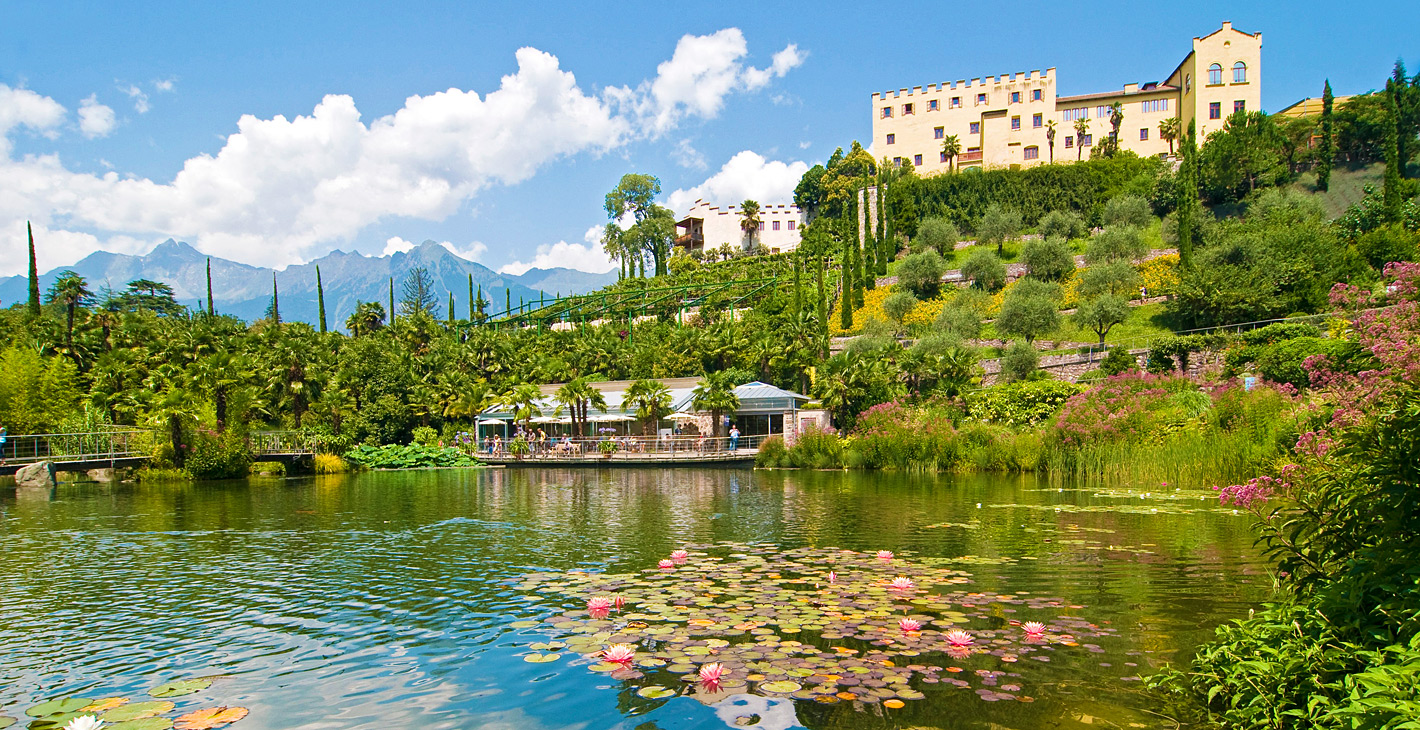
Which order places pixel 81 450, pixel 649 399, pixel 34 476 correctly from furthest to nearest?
pixel 649 399 < pixel 81 450 < pixel 34 476

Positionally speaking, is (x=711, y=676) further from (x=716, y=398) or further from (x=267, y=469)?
(x=267, y=469)

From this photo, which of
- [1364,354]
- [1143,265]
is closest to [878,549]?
[1364,354]

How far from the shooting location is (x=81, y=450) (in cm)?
3192

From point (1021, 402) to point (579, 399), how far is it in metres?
20.1

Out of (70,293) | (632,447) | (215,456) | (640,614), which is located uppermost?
(70,293)

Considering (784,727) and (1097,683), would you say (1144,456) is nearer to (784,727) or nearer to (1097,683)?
(1097,683)

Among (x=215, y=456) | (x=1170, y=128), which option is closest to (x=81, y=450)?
(x=215, y=456)

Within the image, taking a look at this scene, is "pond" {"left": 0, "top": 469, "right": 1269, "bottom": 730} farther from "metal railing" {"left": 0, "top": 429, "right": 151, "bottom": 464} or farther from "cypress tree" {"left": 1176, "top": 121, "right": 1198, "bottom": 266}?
"cypress tree" {"left": 1176, "top": 121, "right": 1198, "bottom": 266}

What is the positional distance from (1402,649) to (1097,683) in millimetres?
2477

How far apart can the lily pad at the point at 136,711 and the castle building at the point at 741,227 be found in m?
77.7

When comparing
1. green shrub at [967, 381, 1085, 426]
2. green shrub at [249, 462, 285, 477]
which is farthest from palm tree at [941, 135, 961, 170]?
green shrub at [249, 462, 285, 477]

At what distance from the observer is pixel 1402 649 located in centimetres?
391

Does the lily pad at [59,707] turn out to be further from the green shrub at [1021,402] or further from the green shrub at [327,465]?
the green shrub at [327,465]

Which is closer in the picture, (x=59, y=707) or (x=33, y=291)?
(x=59, y=707)
